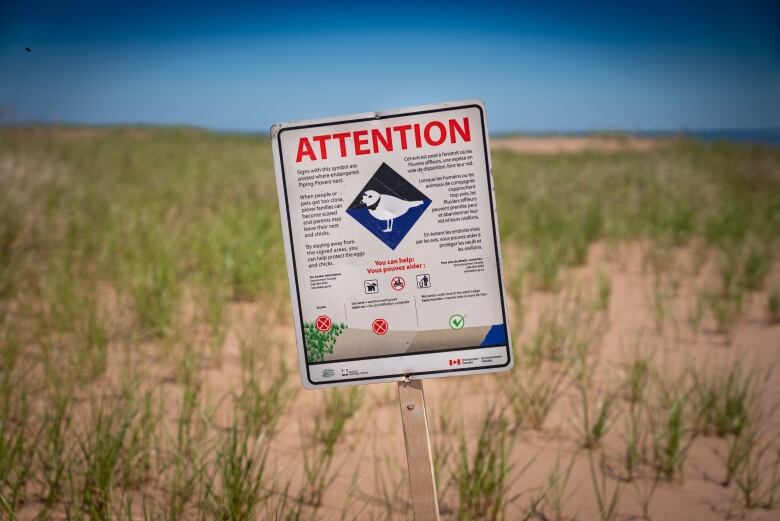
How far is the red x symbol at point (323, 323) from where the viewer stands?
60.0 inches

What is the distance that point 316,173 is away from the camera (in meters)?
1.50

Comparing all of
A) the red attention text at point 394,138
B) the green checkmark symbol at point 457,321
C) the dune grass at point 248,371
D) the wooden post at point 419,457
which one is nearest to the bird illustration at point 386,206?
the red attention text at point 394,138

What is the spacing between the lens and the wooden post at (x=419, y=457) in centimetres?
150

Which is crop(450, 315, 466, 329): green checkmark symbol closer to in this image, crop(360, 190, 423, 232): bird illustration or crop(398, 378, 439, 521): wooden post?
crop(398, 378, 439, 521): wooden post

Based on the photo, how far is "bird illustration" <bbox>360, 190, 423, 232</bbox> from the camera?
4.88ft

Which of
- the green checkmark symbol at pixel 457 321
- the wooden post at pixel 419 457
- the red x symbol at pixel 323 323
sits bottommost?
the wooden post at pixel 419 457

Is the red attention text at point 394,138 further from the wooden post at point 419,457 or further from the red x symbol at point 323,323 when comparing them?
the wooden post at point 419,457

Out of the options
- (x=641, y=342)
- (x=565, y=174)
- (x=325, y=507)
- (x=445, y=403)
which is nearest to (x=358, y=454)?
(x=325, y=507)

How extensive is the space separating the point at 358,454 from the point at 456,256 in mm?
1251

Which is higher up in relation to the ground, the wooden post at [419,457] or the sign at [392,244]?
the sign at [392,244]

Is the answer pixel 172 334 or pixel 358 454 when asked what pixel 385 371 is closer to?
pixel 358 454

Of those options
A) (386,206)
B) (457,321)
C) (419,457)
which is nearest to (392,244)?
(386,206)

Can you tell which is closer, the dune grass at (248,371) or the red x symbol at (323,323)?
the red x symbol at (323,323)

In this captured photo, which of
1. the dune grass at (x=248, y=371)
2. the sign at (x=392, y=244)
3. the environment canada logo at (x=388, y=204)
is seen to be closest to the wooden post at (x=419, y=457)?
the sign at (x=392, y=244)
